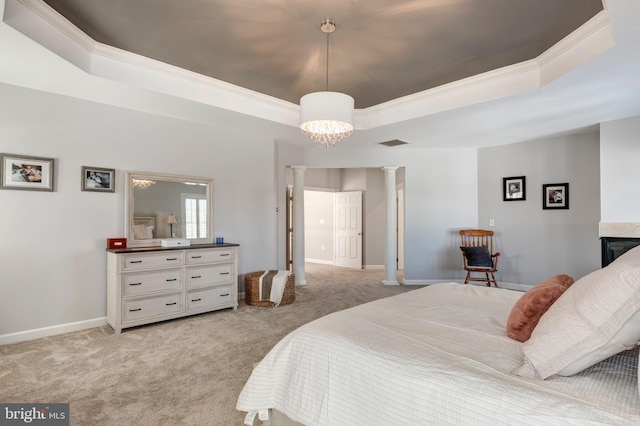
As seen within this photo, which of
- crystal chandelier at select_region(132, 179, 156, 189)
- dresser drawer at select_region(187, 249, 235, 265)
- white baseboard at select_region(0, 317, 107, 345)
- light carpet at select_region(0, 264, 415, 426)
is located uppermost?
crystal chandelier at select_region(132, 179, 156, 189)

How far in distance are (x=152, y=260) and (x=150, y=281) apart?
221 millimetres

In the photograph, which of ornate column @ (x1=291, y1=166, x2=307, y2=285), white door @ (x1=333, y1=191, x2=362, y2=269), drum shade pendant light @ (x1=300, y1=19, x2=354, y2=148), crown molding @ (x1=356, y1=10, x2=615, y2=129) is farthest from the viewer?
white door @ (x1=333, y1=191, x2=362, y2=269)

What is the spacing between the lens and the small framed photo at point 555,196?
16.0 ft

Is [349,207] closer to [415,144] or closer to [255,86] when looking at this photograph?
[415,144]

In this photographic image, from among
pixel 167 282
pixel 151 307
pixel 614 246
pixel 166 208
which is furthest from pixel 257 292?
pixel 614 246

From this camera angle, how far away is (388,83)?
142 inches

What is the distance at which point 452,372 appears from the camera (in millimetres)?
1146

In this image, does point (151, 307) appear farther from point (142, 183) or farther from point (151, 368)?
point (142, 183)

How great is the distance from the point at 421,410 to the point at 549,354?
1.60 feet

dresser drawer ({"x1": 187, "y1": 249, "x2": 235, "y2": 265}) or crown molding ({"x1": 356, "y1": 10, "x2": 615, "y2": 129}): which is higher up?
crown molding ({"x1": 356, "y1": 10, "x2": 615, "y2": 129})

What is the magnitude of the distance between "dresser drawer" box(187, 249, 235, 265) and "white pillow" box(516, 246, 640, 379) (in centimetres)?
338

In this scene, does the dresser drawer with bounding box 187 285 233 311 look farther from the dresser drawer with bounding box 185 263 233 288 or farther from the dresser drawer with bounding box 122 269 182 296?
the dresser drawer with bounding box 122 269 182 296

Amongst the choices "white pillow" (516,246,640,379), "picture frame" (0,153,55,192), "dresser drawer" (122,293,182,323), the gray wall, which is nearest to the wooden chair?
the gray wall

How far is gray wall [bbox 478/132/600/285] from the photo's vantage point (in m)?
4.69
